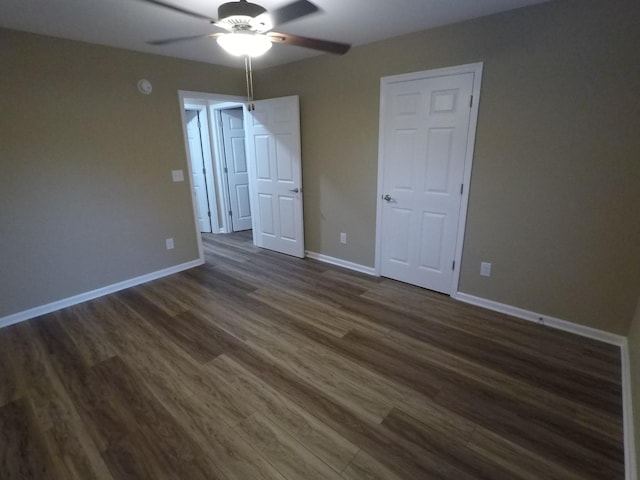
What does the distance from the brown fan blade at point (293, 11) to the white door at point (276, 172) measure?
1.88 m

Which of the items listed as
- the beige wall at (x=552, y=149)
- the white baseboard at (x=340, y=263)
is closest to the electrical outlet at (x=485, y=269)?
the beige wall at (x=552, y=149)

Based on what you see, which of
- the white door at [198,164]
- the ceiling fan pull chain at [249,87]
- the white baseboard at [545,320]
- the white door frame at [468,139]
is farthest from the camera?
the white door at [198,164]

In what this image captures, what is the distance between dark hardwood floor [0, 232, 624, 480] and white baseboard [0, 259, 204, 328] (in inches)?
4.4

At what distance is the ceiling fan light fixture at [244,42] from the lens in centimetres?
173

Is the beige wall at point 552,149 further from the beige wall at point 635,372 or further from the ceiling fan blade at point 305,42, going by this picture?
the ceiling fan blade at point 305,42

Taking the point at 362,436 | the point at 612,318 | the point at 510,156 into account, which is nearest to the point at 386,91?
the point at 510,156

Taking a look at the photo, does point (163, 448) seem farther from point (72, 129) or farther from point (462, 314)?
point (72, 129)

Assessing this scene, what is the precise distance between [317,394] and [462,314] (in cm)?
154

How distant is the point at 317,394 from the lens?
74.4 inches

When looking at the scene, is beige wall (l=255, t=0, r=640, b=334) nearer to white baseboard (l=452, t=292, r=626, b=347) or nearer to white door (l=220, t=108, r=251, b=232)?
white baseboard (l=452, t=292, r=626, b=347)

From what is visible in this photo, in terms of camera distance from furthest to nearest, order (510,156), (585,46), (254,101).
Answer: (254,101) → (510,156) → (585,46)

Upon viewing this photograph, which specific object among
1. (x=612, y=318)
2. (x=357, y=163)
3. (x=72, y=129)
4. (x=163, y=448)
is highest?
(x=72, y=129)

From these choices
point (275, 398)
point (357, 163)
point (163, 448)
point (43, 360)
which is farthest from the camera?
point (357, 163)

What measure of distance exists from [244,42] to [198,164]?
3817mm
